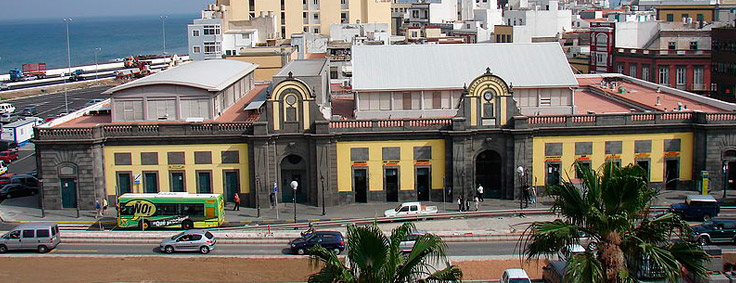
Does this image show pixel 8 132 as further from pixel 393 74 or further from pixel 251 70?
pixel 393 74

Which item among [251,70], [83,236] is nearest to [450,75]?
[251,70]

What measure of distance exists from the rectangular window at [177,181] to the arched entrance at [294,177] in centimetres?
614

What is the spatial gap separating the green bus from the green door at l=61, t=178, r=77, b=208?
6079 millimetres

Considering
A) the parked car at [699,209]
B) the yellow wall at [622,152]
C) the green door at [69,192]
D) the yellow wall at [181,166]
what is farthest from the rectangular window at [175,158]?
the parked car at [699,209]

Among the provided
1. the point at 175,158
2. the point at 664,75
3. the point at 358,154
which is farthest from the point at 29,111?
the point at 664,75

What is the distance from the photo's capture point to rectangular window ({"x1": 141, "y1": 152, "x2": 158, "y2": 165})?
54.5 m

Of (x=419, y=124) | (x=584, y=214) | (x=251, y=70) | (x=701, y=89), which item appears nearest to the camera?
(x=584, y=214)

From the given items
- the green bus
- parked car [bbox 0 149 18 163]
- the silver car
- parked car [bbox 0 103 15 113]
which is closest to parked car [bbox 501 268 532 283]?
the silver car

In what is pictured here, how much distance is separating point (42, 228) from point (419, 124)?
22799 millimetres

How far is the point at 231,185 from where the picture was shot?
55031 millimetres

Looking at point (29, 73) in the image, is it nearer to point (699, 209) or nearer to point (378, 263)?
point (699, 209)

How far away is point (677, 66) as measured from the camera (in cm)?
8288

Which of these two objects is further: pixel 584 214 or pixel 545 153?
pixel 545 153

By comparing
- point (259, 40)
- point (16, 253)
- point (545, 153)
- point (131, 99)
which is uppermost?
point (259, 40)
